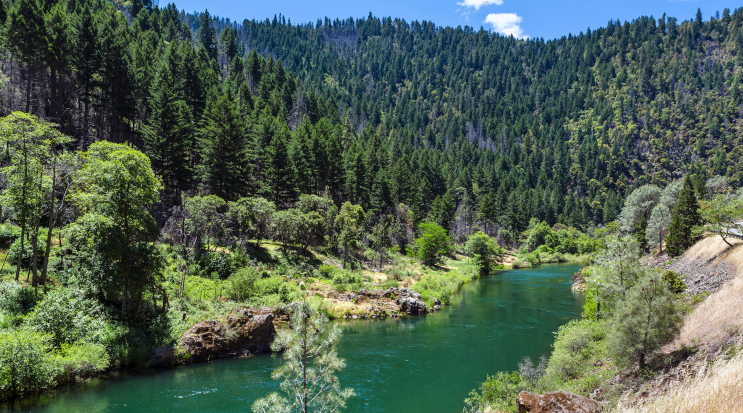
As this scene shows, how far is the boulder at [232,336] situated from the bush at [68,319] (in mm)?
5047

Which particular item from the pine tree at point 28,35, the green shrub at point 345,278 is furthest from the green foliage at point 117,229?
the pine tree at point 28,35

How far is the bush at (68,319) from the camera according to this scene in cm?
2141

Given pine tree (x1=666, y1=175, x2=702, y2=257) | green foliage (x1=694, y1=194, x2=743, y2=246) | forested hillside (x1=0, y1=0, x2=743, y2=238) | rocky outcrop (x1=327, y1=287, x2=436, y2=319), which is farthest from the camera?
forested hillside (x1=0, y1=0, x2=743, y2=238)

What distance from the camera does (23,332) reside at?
1925cm

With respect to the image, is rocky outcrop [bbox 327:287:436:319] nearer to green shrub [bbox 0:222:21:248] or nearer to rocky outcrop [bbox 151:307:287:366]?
rocky outcrop [bbox 151:307:287:366]

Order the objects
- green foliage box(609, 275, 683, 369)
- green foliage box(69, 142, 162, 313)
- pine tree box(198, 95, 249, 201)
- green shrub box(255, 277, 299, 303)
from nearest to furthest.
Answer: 1. green foliage box(609, 275, 683, 369)
2. green foliage box(69, 142, 162, 313)
3. green shrub box(255, 277, 299, 303)
4. pine tree box(198, 95, 249, 201)

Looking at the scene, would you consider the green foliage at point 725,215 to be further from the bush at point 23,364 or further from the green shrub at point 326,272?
the bush at point 23,364

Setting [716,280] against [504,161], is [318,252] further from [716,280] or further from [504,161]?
[504,161]

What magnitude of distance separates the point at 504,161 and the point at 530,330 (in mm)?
142467

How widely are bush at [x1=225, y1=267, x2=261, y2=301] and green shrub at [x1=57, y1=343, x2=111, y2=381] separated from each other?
12583 mm

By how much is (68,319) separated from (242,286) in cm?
1412

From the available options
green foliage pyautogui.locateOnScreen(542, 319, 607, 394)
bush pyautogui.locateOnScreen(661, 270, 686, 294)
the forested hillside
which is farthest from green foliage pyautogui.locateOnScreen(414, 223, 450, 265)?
green foliage pyautogui.locateOnScreen(542, 319, 607, 394)

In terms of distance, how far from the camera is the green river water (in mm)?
19922

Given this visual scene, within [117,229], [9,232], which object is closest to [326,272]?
[117,229]
